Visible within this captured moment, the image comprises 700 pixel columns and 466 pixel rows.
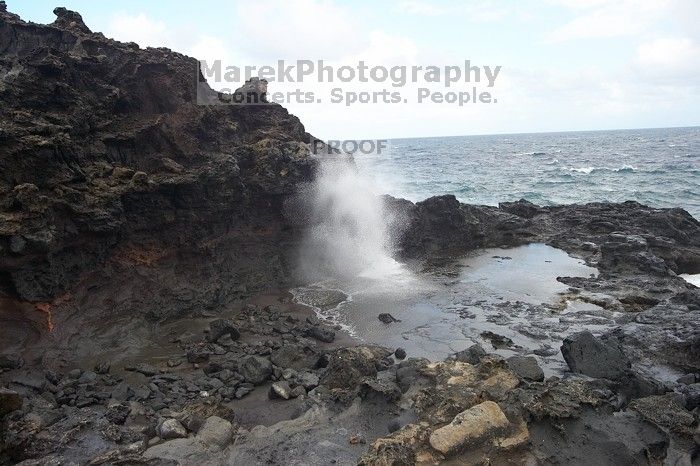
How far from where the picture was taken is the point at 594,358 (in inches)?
334

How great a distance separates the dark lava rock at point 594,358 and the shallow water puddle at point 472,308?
0.56 metres

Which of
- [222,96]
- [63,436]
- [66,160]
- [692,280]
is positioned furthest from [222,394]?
[692,280]

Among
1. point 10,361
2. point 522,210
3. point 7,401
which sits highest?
point 522,210

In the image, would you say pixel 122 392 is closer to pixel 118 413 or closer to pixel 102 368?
pixel 118 413

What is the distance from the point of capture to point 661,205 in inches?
1190

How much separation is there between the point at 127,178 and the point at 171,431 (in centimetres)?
634

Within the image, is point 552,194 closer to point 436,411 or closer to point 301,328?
point 301,328

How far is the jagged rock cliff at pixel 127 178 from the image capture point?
348 inches

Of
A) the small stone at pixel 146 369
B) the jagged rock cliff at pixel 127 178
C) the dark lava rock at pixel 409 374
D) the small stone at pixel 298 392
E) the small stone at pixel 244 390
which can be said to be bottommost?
the small stone at pixel 244 390

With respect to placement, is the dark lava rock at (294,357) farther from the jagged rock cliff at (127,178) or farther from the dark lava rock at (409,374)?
the jagged rock cliff at (127,178)

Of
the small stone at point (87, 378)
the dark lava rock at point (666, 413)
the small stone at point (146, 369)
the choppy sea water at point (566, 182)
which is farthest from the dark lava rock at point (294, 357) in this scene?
the choppy sea water at point (566, 182)

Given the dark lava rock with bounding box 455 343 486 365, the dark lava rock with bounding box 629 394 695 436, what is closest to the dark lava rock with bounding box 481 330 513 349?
the dark lava rock with bounding box 455 343 486 365

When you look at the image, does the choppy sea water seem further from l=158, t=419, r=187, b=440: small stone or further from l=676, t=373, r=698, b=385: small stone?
l=158, t=419, r=187, b=440: small stone

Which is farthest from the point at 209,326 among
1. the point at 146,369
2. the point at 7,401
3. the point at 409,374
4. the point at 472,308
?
the point at 472,308
